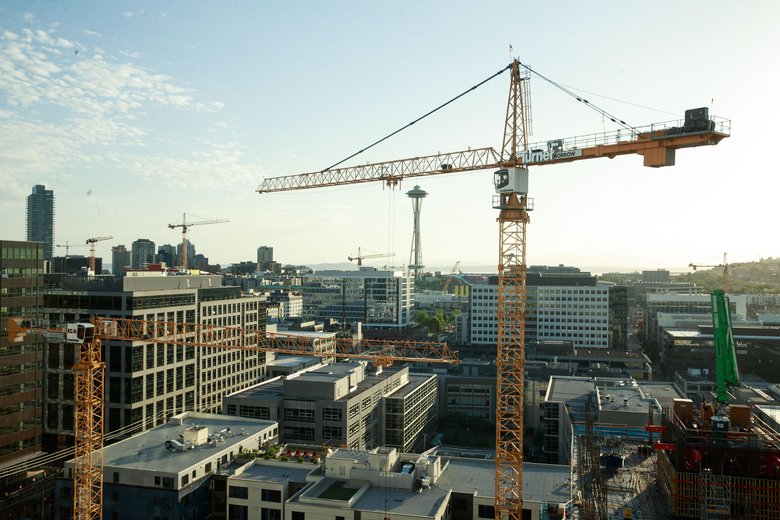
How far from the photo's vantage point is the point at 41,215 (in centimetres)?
12262

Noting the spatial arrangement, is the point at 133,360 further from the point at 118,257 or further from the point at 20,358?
the point at 118,257

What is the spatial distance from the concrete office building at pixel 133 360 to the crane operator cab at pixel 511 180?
94.6ft

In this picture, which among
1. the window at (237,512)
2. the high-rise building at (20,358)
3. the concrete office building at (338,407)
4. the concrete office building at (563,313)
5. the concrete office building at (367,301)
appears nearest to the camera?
the window at (237,512)

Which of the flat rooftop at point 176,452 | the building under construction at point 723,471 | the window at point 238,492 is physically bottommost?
the window at point 238,492

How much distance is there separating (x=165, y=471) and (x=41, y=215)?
363ft

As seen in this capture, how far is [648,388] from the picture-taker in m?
52.8

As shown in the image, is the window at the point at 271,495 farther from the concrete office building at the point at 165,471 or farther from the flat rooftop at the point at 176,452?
the flat rooftop at the point at 176,452

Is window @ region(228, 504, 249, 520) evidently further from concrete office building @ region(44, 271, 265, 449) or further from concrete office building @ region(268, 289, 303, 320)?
concrete office building @ region(268, 289, 303, 320)

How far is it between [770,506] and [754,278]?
105 meters

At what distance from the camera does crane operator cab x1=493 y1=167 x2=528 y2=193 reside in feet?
105

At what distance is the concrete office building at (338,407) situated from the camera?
43000mm

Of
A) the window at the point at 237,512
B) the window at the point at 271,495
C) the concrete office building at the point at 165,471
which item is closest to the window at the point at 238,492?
the window at the point at 237,512

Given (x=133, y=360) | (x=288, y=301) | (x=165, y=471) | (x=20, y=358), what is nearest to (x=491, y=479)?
(x=165, y=471)

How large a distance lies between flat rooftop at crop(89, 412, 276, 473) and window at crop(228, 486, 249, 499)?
259 centimetres
